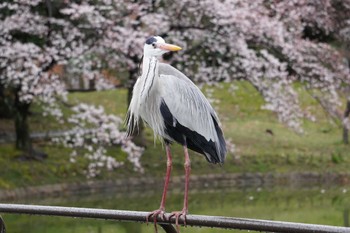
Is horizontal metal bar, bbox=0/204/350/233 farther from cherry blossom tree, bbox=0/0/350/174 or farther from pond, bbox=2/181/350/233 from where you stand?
cherry blossom tree, bbox=0/0/350/174

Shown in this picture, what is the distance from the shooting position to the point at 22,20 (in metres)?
16.8

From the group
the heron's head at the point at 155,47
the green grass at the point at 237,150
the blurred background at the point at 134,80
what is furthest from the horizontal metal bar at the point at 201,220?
the green grass at the point at 237,150

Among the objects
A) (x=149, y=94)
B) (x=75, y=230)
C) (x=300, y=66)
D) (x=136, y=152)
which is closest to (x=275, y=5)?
(x=300, y=66)

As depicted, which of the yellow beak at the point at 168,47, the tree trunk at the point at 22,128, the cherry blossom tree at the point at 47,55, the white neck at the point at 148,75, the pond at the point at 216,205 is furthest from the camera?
the tree trunk at the point at 22,128

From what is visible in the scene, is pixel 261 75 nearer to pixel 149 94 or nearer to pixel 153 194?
pixel 153 194

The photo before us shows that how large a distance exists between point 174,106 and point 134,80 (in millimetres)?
13594

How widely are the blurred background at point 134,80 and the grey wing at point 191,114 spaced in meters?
9.98

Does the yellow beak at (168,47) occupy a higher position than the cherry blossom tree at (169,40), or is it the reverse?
the yellow beak at (168,47)

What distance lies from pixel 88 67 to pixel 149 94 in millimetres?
13336

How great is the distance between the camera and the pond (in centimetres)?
1379

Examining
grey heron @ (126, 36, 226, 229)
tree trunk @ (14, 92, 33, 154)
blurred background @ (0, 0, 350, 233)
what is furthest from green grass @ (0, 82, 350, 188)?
grey heron @ (126, 36, 226, 229)

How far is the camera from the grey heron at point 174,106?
4668 millimetres

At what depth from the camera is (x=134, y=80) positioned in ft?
60.0

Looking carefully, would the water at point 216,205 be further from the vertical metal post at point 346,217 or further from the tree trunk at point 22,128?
the tree trunk at point 22,128
